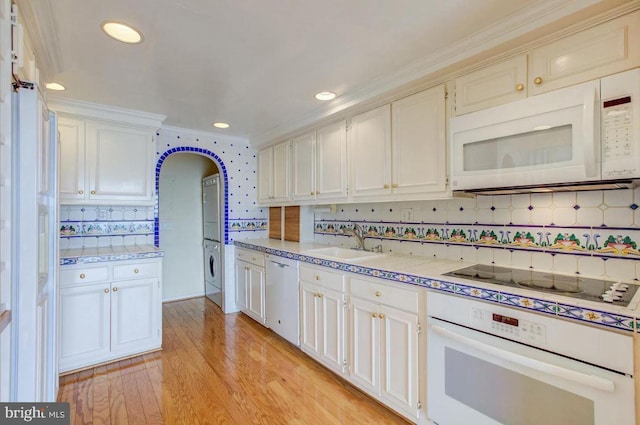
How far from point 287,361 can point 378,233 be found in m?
1.34

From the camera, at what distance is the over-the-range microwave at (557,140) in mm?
1248

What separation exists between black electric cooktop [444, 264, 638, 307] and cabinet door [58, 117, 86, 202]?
3066 mm

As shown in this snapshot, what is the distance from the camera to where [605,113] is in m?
1.29

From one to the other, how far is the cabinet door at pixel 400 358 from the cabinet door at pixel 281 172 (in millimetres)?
1934

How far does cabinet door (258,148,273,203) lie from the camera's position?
3.74 metres

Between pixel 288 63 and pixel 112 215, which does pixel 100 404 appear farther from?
pixel 288 63

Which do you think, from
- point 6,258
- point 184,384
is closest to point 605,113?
point 6,258

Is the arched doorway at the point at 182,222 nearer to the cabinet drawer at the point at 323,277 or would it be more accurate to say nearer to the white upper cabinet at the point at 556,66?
the cabinet drawer at the point at 323,277

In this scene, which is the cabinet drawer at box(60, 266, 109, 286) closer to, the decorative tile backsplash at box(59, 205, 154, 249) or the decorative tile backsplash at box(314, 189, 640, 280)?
the decorative tile backsplash at box(59, 205, 154, 249)

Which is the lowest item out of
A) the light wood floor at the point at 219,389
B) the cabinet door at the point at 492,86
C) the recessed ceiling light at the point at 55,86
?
the light wood floor at the point at 219,389

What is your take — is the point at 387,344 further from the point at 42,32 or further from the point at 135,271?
the point at 42,32

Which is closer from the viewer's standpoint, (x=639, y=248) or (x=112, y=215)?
(x=639, y=248)

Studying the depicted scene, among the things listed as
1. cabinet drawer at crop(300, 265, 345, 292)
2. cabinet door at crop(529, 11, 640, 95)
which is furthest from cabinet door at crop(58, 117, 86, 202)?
cabinet door at crop(529, 11, 640, 95)

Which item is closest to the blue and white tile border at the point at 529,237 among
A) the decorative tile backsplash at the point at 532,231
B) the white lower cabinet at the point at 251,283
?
the decorative tile backsplash at the point at 532,231
